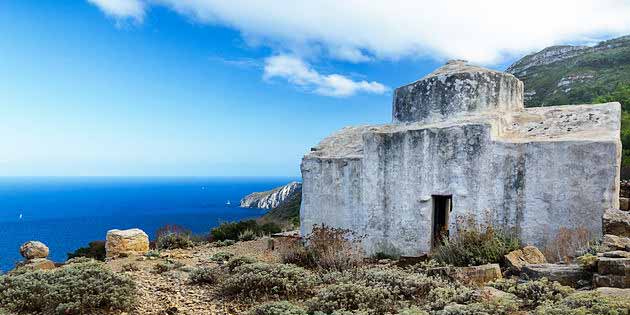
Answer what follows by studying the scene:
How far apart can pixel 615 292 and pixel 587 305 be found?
25.1 inches

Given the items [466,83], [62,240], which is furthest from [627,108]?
[62,240]

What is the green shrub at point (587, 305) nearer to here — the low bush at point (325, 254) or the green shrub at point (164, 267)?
the low bush at point (325, 254)

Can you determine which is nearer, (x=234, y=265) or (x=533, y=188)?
(x=234, y=265)

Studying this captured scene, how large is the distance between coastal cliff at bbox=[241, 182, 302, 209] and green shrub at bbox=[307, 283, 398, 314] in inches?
2793

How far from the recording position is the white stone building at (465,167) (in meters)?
9.19

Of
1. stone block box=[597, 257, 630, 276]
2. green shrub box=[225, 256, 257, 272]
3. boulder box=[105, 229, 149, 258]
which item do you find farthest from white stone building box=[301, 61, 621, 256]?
boulder box=[105, 229, 149, 258]

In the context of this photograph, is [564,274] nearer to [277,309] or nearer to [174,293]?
[277,309]

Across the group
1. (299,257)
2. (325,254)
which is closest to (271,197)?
(299,257)

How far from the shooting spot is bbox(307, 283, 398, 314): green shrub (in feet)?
19.6

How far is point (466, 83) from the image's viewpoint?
1152cm

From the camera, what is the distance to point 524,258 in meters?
8.12

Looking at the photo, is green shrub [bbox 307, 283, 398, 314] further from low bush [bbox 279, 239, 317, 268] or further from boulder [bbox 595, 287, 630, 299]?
low bush [bbox 279, 239, 317, 268]

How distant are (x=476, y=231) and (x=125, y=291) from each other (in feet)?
22.1

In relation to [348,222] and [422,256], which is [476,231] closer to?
[422,256]
